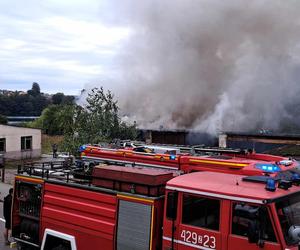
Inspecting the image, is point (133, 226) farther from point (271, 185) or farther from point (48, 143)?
point (48, 143)

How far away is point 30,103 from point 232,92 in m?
88.2

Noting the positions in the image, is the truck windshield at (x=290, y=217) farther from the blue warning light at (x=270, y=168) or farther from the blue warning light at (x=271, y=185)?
the blue warning light at (x=270, y=168)

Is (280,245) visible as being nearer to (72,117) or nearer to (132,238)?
(132,238)

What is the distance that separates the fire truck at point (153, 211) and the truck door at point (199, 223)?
0.04 feet

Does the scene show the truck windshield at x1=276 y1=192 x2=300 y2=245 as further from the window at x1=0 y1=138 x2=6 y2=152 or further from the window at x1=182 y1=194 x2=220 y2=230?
the window at x1=0 y1=138 x2=6 y2=152

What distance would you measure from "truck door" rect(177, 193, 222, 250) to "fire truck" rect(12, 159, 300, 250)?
0.01 meters

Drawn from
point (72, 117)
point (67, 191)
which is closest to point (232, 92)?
point (72, 117)

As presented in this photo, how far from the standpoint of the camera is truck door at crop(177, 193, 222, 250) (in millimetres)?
4805

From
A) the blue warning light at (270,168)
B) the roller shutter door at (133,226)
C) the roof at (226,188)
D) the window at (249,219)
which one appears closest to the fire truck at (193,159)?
the blue warning light at (270,168)

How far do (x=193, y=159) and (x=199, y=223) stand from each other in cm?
250

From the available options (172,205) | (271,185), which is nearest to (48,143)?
(172,205)

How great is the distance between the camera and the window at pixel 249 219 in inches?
174

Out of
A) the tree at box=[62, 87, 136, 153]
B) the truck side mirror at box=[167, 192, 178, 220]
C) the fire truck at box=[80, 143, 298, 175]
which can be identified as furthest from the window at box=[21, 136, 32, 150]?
the truck side mirror at box=[167, 192, 178, 220]

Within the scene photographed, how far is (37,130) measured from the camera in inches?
1244
